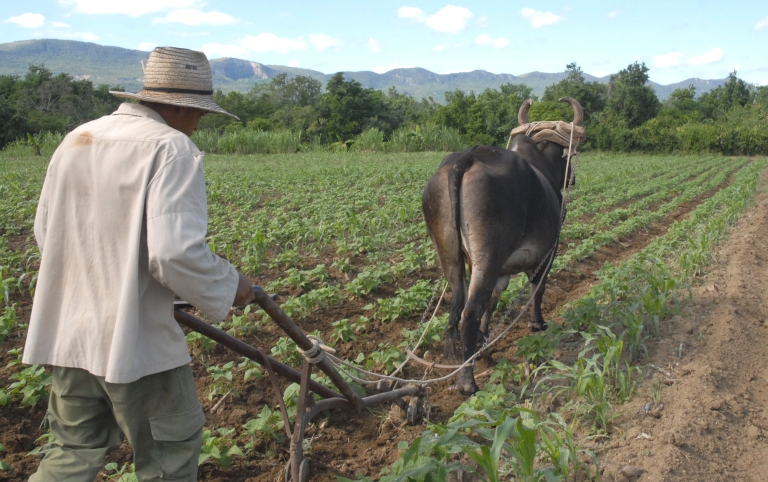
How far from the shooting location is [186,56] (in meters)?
2.39

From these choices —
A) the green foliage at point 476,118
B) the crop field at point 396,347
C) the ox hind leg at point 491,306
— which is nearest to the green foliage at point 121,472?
the crop field at point 396,347

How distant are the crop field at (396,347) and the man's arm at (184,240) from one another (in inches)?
42.7

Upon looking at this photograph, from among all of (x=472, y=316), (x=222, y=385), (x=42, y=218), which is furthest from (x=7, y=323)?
(x=472, y=316)

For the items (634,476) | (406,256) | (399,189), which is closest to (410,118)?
(399,189)

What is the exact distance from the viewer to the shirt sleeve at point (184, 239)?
1966 millimetres

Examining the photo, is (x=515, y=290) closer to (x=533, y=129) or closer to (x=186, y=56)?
(x=533, y=129)

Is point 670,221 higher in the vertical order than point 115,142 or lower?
lower

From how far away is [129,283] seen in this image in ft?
6.77

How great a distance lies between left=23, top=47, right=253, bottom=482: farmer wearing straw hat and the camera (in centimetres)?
205

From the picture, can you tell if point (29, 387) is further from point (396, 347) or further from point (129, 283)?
point (396, 347)

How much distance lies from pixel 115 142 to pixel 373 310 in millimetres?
3927

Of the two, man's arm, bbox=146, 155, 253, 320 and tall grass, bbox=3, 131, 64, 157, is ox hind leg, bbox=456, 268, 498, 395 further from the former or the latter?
tall grass, bbox=3, 131, 64, 157

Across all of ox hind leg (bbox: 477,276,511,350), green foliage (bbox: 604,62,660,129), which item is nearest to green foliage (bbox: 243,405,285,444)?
ox hind leg (bbox: 477,276,511,350)

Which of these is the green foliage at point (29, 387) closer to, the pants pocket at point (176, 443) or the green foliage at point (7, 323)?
the green foliage at point (7, 323)
